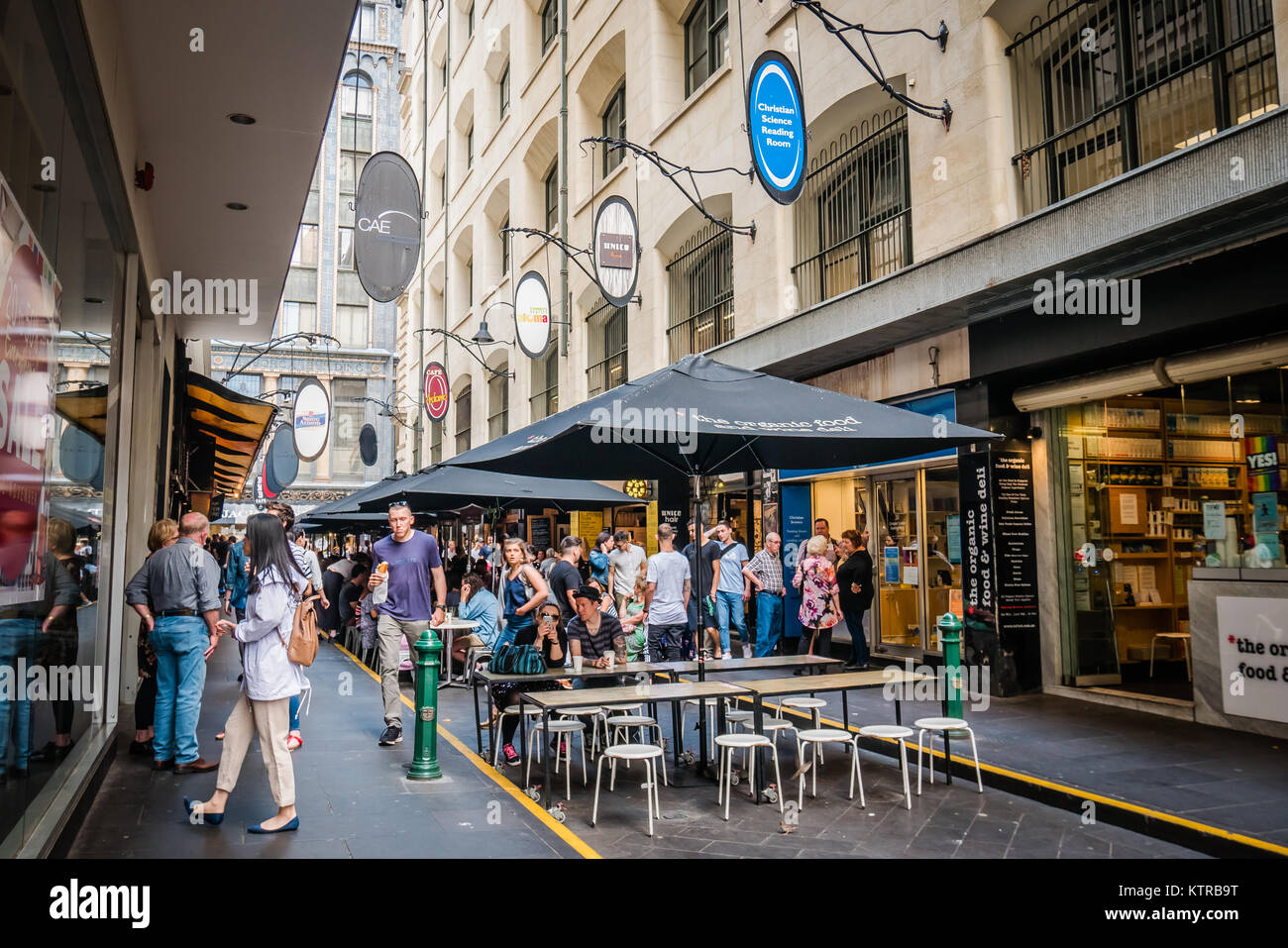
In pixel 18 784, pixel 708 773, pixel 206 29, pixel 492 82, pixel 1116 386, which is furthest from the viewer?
pixel 492 82

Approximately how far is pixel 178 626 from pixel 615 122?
17.6 m

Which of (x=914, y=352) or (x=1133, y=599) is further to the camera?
(x=914, y=352)

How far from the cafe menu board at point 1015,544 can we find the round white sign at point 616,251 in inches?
281

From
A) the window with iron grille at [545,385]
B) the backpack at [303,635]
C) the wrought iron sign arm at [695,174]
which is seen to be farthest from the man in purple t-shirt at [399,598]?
the window with iron grille at [545,385]

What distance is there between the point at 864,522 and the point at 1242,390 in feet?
19.4

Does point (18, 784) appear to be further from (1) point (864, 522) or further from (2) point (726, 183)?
(2) point (726, 183)

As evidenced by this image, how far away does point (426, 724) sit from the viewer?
713 centimetres

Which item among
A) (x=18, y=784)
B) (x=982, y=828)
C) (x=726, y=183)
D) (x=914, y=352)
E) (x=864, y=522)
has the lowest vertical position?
(x=982, y=828)

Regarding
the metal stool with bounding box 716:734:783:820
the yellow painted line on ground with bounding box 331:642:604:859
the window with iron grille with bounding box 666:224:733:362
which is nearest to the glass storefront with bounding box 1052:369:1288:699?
the metal stool with bounding box 716:734:783:820

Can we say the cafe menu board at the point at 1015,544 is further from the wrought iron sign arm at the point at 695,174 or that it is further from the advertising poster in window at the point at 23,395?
the advertising poster in window at the point at 23,395

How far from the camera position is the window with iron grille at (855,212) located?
1235 centimetres

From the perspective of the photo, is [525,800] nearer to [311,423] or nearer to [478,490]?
[478,490]
